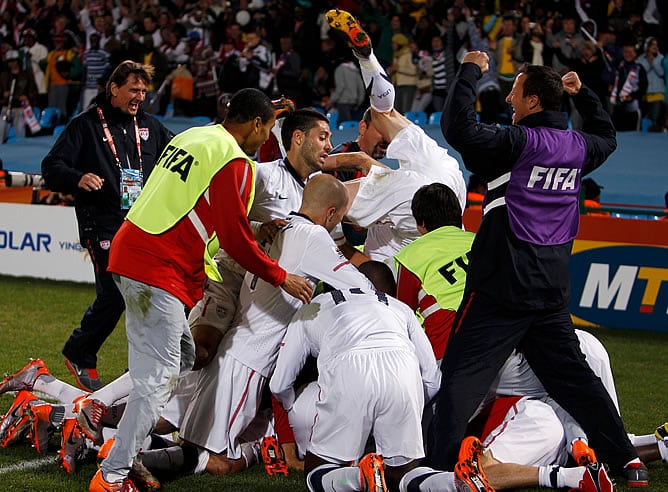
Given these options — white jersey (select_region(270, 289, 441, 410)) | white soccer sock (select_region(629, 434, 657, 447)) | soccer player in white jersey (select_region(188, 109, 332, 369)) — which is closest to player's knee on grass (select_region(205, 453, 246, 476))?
white jersey (select_region(270, 289, 441, 410))

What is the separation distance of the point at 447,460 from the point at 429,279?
1.06 m

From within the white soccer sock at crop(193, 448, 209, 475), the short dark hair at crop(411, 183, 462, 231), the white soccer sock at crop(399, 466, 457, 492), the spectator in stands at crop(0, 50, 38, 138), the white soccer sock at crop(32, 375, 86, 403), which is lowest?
the spectator in stands at crop(0, 50, 38, 138)

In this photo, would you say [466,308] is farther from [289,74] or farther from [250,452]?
[289,74]

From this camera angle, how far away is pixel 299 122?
20.1 ft

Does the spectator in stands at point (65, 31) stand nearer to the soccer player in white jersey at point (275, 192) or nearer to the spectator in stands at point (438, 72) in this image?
the spectator in stands at point (438, 72)

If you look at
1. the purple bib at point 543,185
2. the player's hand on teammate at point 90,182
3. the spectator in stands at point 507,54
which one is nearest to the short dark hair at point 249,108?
the purple bib at point 543,185

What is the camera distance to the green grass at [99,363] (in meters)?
5.18

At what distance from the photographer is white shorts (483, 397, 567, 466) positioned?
16.8 feet

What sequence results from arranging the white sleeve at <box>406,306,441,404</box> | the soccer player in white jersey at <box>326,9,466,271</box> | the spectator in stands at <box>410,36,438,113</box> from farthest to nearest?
the spectator in stands at <box>410,36,438,113</box> → the soccer player in white jersey at <box>326,9,466,271</box> → the white sleeve at <box>406,306,441,404</box>

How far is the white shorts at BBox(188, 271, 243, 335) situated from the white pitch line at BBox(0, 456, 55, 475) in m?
1.06

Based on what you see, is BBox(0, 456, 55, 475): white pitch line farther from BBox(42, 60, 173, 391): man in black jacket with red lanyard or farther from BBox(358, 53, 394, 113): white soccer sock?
BBox(358, 53, 394, 113): white soccer sock

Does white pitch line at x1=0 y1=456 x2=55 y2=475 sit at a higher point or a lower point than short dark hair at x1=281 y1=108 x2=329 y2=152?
lower

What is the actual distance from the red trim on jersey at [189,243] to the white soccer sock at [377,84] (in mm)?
2034

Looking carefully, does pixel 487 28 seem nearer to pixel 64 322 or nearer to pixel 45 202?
pixel 45 202
